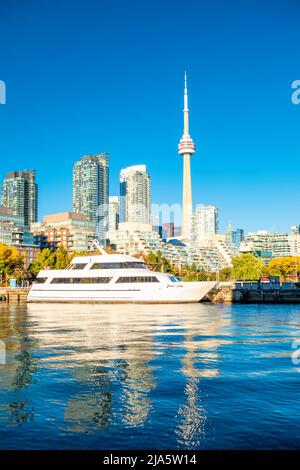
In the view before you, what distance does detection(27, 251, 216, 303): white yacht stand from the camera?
76.7 meters

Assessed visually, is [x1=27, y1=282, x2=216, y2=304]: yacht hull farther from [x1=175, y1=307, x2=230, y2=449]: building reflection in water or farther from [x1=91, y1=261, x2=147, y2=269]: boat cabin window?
[x1=175, y1=307, x2=230, y2=449]: building reflection in water

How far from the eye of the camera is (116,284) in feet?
260

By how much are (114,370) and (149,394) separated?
467 centimetres

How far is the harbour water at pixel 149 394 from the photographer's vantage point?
13414 millimetres

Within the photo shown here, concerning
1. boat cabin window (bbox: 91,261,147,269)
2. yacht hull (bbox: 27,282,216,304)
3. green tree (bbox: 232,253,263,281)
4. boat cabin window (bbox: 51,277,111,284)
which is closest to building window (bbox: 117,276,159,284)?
yacht hull (bbox: 27,282,216,304)

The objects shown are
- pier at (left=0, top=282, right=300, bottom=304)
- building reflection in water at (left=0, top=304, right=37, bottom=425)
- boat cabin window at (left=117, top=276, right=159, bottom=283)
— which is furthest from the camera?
pier at (left=0, top=282, right=300, bottom=304)

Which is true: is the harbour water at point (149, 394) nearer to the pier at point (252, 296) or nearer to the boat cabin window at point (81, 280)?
the boat cabin window at point (81, 280)

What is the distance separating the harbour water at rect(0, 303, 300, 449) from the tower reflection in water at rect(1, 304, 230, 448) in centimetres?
4

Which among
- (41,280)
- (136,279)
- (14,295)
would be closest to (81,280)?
(41,280)

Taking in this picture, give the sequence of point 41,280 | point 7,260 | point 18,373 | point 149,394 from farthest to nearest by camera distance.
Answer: point 7,260
point 41,280
point 18,373
point 149,394

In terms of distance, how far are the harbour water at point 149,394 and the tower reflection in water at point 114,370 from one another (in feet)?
0.13

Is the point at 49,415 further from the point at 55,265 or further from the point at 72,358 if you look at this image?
the point at 55,265

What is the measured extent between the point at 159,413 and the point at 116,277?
64190 mm

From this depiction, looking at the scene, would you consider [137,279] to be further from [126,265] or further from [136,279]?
[126,265]
